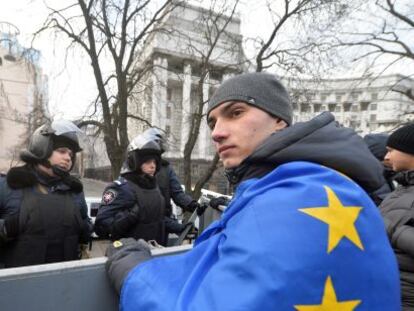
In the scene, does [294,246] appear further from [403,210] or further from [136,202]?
[136,202]

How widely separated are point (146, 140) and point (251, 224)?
10.3 ft

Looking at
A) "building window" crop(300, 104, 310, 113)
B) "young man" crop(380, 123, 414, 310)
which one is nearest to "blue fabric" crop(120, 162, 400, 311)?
"young man" crop(380, 123, 414, 310)

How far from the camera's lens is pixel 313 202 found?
803mm

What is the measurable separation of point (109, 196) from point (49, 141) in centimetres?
86

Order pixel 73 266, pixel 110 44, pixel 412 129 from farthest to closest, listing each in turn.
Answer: pixel 110 44
pixel 412 129
pixel 73 266

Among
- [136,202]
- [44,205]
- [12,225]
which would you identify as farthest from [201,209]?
[12,225]

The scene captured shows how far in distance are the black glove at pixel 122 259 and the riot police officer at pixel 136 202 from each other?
1972mm

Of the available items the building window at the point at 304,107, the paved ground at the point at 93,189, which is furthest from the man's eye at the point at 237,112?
the paved ground at the point at 93,189

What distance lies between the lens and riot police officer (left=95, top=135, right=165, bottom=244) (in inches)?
129

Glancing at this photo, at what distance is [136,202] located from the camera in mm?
3418

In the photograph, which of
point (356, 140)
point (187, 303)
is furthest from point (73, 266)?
point (356, 140)

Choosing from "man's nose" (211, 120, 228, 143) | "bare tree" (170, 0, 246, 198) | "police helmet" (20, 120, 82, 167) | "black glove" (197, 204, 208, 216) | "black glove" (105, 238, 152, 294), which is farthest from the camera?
"bare tree" (170, 0, 246, 198)

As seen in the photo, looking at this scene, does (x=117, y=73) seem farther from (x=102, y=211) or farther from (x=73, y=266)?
(x=73, y=266)

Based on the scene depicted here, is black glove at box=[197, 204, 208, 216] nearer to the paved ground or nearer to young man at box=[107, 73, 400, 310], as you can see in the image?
young man at box=[107, 73, 400, 310]
